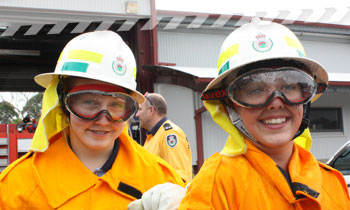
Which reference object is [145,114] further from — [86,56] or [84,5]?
[84,5]

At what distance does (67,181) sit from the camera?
2.67 m

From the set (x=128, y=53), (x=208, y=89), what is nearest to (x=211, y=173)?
(x=208, y=89)

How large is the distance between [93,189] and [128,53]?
3.09 feet

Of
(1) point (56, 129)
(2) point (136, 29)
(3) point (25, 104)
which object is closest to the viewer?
(1) point (56, 129)

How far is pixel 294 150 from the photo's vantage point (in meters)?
2.34

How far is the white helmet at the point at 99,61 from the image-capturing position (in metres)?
2.74

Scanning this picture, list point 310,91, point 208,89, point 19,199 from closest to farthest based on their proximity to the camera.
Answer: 1. point 310,91
2. point 208,89
3. point 19,199

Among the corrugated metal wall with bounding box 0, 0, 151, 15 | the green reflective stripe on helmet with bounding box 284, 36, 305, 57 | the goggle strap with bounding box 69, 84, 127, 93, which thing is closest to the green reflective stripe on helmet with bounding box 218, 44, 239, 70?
the green reflective stripe on helmet with bounding box 284, 36, 305, 57

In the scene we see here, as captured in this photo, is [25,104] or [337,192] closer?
[337,192]

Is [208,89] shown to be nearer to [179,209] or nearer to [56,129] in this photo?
[179,209]

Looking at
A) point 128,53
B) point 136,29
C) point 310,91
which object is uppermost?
point 136,29

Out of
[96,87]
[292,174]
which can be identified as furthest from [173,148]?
[292,174]

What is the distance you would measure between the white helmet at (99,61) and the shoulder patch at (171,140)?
2.61 meters

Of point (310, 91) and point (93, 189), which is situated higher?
point (310, 91)
